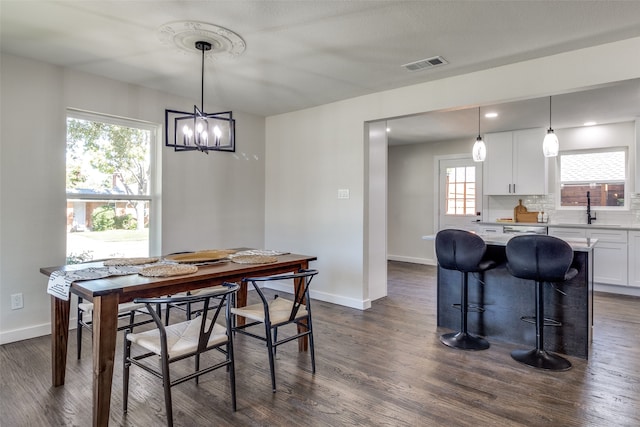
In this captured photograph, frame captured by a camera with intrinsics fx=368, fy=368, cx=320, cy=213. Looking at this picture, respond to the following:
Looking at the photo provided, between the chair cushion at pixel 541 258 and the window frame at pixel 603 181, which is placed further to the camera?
the window frame at pixel 603 181

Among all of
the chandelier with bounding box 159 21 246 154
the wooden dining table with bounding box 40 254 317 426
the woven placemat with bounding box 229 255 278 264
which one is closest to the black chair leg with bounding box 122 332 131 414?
the wooden dining table with bounding box 40 254 317 426

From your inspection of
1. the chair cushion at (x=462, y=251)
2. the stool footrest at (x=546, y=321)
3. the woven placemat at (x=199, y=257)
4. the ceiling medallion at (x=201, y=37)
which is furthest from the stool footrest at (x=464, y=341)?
the ceiling medallion at (x=201, y=37)

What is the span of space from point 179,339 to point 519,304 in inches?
106

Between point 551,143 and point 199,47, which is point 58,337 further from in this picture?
point 551,143

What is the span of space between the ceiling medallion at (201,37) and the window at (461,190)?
198 inches

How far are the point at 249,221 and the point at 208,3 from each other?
3081 mm

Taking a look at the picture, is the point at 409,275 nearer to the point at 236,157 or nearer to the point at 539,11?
the point at 236,157

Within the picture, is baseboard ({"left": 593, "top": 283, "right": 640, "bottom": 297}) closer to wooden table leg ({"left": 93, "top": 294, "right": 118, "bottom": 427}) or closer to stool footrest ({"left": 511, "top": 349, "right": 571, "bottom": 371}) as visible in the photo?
stool footrest ({"left": 511, "top": 349, "right": 571, "bottom": 371})

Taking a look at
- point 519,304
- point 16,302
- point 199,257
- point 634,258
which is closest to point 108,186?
point 16,302

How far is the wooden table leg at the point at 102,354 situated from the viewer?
71.7 inches

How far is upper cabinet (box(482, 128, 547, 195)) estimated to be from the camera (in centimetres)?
545

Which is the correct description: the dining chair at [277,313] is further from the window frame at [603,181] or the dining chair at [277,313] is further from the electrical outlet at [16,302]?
the window frame at [603,181]

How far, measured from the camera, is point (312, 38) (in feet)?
8.80

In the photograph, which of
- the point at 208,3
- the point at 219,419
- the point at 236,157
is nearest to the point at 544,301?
the point at 219,419
